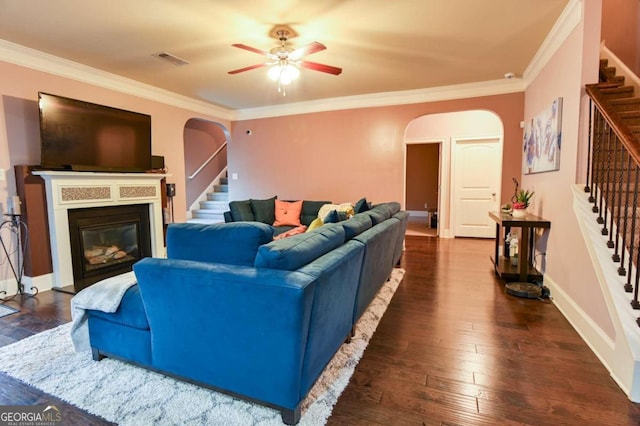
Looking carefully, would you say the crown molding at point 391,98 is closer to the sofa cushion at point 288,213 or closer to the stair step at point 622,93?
the stair step at point 622,93

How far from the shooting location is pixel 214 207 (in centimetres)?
733

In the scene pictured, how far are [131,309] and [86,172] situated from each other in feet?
8.80

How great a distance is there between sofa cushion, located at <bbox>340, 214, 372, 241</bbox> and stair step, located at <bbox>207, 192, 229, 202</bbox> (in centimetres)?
539

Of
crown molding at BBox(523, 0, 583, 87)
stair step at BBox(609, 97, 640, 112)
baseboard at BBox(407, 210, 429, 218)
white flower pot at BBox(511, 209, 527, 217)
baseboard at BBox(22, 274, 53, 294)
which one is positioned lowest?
baseboard at BBox(22, 274, 53, 294)

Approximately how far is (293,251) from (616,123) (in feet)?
7.72

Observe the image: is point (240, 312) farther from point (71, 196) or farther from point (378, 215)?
point (71, 196)

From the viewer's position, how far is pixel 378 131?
5.52 m

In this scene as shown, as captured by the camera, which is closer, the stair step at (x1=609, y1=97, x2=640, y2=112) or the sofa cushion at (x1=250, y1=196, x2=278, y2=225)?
the stair step at (x1=609, y1=97, x2=640, y2=112)

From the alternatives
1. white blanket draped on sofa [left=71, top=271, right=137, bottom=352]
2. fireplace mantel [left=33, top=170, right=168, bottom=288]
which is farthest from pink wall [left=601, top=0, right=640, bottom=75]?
fireplace mantel [left=33, top=170, right=168, bottom=288]

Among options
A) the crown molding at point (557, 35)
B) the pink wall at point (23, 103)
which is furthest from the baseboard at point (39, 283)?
the crown molding at point (557, 35)

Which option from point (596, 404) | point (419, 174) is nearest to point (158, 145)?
point (596, 404)

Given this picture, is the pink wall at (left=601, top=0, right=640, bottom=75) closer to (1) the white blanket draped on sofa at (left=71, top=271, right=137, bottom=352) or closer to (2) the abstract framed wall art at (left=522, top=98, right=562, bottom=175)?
(2) the abstract framed wall art at (left=522, top=98, right=562, bottom=175)

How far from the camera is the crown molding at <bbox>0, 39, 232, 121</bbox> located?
3.39 m

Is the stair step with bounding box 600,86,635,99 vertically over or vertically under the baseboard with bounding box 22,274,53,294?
over
